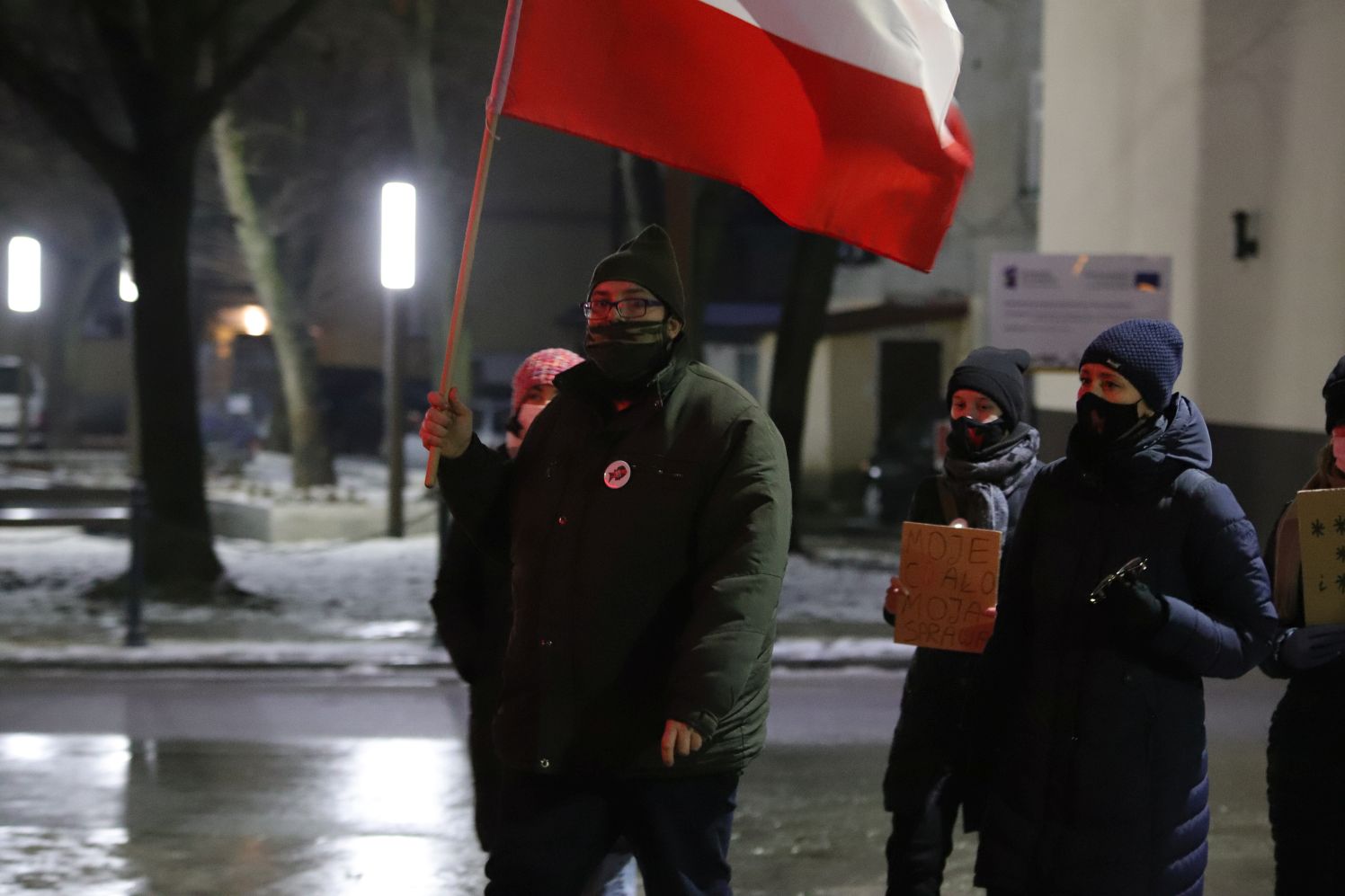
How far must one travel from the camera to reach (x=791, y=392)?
18.4 m

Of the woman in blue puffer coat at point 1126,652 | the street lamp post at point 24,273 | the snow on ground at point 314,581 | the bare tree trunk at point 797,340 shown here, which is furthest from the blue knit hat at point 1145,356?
the street lamp post at point 24,273

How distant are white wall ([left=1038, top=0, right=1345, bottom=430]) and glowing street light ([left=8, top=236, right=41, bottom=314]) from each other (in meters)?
12.4

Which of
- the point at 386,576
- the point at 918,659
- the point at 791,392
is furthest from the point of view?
the point at 791,392

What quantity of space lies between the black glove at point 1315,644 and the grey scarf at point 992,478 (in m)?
0.99

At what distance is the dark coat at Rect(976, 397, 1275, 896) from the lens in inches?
155

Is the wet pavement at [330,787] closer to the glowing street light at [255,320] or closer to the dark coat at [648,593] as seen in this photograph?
the dark coat at [648,593]

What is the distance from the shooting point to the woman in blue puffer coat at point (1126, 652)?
3934 mm

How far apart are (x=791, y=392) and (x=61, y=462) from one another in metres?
21.7

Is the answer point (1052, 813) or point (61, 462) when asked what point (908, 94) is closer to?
point (1052, 813)

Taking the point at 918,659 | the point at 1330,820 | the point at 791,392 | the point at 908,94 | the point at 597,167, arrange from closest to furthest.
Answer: the point at 1330,820
the point at 908,94
the point at 918,659
the point at 791,392
the point at 597,167

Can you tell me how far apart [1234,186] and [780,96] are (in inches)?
372

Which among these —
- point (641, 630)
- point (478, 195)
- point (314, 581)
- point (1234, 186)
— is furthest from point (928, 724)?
point (314, 581)

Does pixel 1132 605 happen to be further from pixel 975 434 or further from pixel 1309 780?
pixel 975 434

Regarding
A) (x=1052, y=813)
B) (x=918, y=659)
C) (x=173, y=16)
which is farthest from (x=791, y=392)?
(x=1052, y=813)
